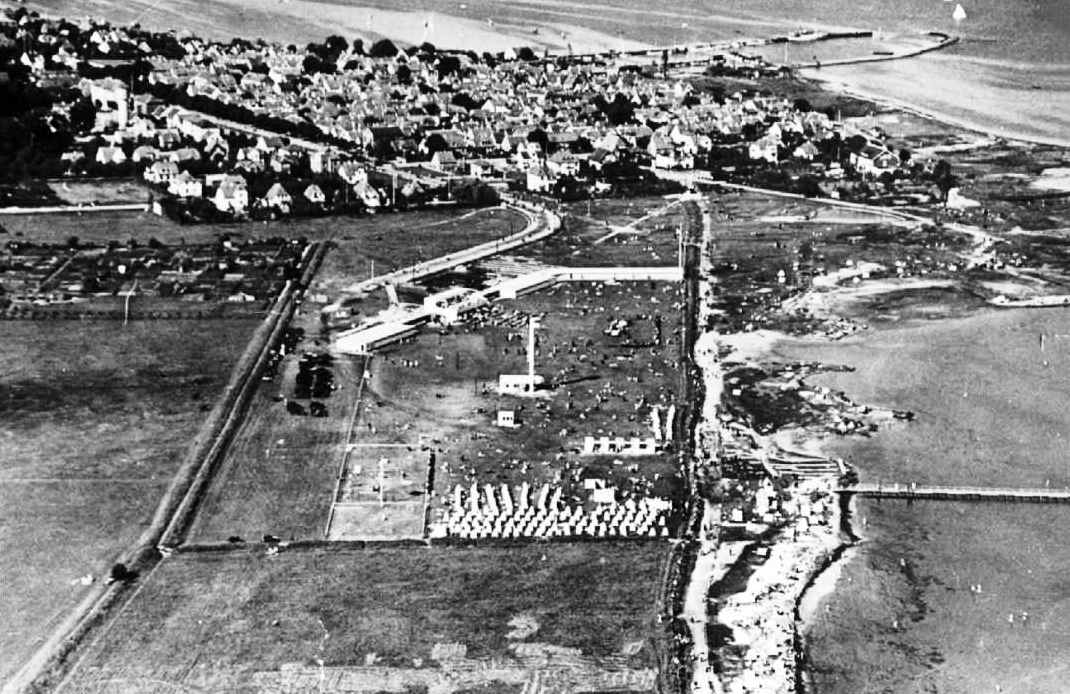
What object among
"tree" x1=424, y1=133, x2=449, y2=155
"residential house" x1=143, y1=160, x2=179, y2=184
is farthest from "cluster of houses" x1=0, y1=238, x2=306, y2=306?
"tree" x1=424, y1=133, x2=449, y2=155

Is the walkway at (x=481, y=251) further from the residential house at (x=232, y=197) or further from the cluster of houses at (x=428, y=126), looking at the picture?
the residential house at (x=232, y=197)

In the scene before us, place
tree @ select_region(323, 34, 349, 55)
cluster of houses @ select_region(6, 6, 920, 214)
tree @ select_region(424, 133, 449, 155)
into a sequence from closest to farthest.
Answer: cluster of houses @ select_region(6, 6, 920, 214), tree @ select_region(424, 133, 449, 155), tree @ select_region(323, 34, 349, 55)

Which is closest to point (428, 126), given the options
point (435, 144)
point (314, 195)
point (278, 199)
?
point (435, 144)

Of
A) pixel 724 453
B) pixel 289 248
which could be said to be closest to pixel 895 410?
pixel 724 453

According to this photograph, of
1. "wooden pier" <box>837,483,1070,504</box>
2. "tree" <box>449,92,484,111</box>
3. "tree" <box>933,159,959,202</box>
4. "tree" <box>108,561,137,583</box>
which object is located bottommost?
"tree" <box>108,561,137,583</box>

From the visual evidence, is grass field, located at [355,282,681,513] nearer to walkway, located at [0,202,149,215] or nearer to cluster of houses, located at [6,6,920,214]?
cluster of houses, located at [6,6,920,214]

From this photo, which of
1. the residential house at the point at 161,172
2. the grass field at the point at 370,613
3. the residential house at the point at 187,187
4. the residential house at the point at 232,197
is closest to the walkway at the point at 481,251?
the residential house at the point at 232,197
